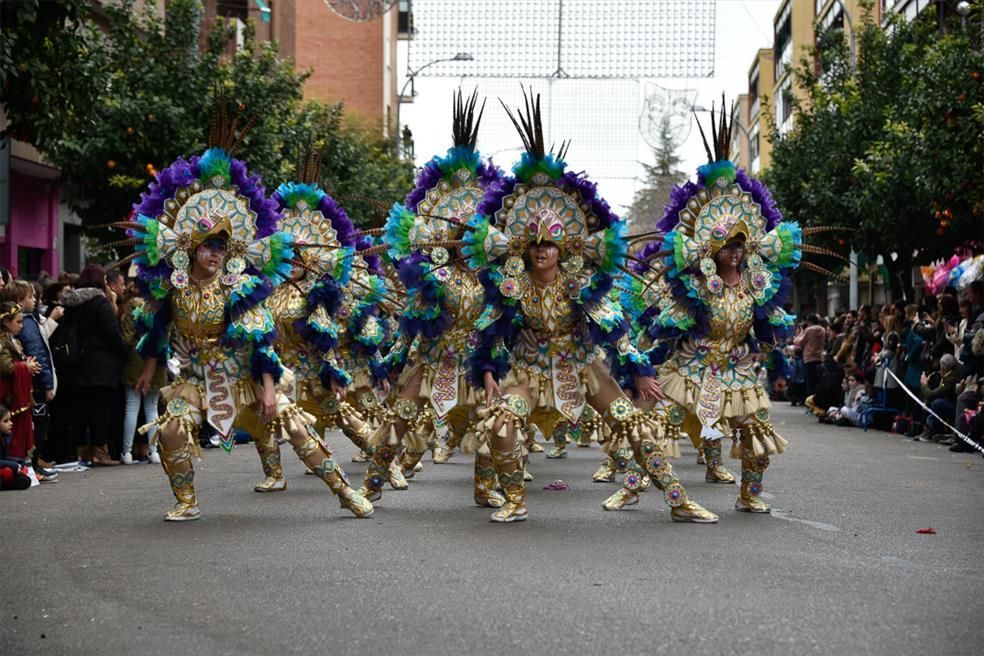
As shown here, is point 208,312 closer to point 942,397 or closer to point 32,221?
point 942,397

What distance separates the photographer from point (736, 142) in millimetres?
109000

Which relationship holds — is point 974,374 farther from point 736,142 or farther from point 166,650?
point 736,142

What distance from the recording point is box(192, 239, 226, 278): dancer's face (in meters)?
9.67

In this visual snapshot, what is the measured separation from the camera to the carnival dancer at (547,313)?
9.60 metres

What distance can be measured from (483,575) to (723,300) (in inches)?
141

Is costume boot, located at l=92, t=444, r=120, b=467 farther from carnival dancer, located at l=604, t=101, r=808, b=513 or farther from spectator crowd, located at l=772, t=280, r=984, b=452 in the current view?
spectator crowd, located at l=772, t=280, r=984, b=452

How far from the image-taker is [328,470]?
32.0 ft

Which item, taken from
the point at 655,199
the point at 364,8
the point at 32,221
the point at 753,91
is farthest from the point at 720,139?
the point at 753,91

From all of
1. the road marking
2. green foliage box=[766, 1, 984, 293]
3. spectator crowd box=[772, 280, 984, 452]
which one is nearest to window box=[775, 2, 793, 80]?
green foliage box=[766, 1, 984, 293]

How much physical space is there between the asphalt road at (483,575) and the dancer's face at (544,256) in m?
1.58

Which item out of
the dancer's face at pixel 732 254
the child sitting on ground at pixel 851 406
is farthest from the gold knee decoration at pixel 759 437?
the child sitting on ground at pixel 851 406

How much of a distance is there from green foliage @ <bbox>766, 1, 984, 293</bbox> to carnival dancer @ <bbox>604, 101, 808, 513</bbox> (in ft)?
28.1

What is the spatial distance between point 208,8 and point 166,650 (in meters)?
32.2

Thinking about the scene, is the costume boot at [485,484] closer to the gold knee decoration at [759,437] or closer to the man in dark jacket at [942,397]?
the gold knee decoration at [759,437]
